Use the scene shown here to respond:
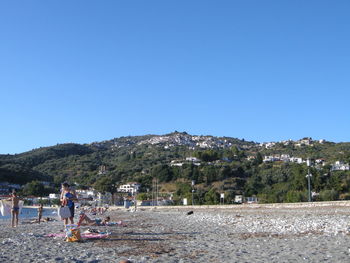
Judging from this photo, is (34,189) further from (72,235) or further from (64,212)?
(72,235)

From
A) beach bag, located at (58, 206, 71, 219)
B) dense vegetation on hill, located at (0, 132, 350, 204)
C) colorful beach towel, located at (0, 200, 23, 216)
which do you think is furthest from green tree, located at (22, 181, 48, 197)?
beach bag, located at (58, 206, 71, 219)

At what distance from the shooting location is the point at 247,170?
102 meters

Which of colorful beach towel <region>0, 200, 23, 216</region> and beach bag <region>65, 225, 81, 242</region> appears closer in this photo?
beach bag <region>65, 225, 81, 242</region>

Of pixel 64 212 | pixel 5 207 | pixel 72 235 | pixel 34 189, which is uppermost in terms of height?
pixel 34 189

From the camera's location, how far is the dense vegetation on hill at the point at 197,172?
195 feet

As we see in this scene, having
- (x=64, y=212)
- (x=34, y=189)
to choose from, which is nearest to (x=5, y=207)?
(x=64, y=212)

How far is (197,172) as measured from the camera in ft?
323

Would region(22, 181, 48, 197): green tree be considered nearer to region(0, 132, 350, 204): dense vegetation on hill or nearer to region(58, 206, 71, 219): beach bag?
region(0, 132, 350, 204): dense vegetation on hill

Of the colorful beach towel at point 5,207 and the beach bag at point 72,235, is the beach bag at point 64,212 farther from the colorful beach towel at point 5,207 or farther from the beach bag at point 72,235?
the colorful beach towel at point 5,207

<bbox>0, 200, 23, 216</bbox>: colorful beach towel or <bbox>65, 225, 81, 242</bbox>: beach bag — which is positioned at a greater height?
<bbox>0, 200, 23, 216</bbox>: colorful beach towel

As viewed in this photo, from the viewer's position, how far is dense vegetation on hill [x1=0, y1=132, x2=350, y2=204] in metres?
59.3

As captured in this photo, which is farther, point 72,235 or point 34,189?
point 34,189

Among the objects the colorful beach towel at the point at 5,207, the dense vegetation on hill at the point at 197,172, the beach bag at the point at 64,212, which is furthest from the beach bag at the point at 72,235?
the dense vegetation on hill at the point at 197,172

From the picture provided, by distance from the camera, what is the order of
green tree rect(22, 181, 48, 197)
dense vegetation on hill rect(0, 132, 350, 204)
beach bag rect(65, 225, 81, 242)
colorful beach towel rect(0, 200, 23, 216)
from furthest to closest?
green tree rect(22, 181, 48, 197)
dense vegetation on hill rect(0, 132, 350, 204)
colorful beach towel rect(0, 200, 23, 216)
beach bag rect(65, 225, 81, 242)
